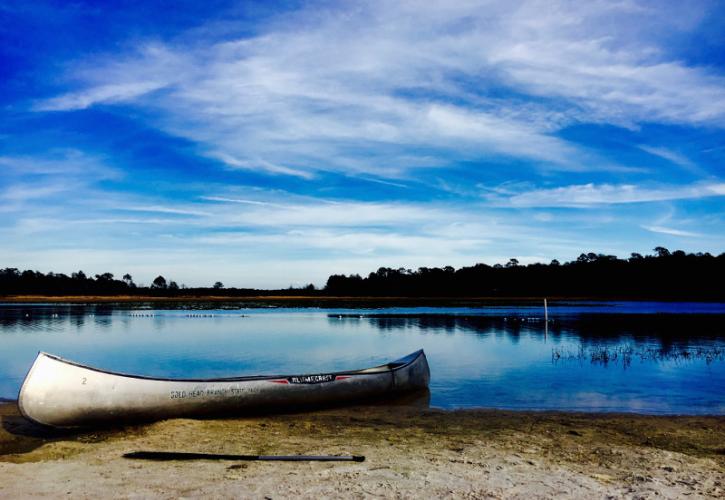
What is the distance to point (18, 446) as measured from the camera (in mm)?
10562

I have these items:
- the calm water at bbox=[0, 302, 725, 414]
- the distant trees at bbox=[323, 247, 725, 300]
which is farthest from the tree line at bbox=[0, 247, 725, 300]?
the calm water at bbox=[0, 302, 725, 414]

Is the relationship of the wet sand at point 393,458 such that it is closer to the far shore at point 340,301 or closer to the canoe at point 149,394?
the canoe at point 149,394

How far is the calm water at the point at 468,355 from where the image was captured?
17.1 m

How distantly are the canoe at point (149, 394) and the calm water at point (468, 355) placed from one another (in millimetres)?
3578

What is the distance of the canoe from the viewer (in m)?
11.1

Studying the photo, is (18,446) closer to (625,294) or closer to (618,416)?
(618,416)

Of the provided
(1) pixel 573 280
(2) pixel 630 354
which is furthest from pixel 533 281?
(2) pixel 630 354

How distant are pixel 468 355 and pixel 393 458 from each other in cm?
1903

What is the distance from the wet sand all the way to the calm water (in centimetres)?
386

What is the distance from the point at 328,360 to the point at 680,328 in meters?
28.9

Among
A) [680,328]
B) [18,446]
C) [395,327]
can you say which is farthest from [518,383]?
[680,328]

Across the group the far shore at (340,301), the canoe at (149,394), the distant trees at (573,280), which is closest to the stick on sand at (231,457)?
the canoe at (149,394)

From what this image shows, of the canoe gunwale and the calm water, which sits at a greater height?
the canoe gunwale

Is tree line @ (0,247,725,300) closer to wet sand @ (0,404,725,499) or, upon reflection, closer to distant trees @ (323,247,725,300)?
distant trees @ (323,247,725,300)
